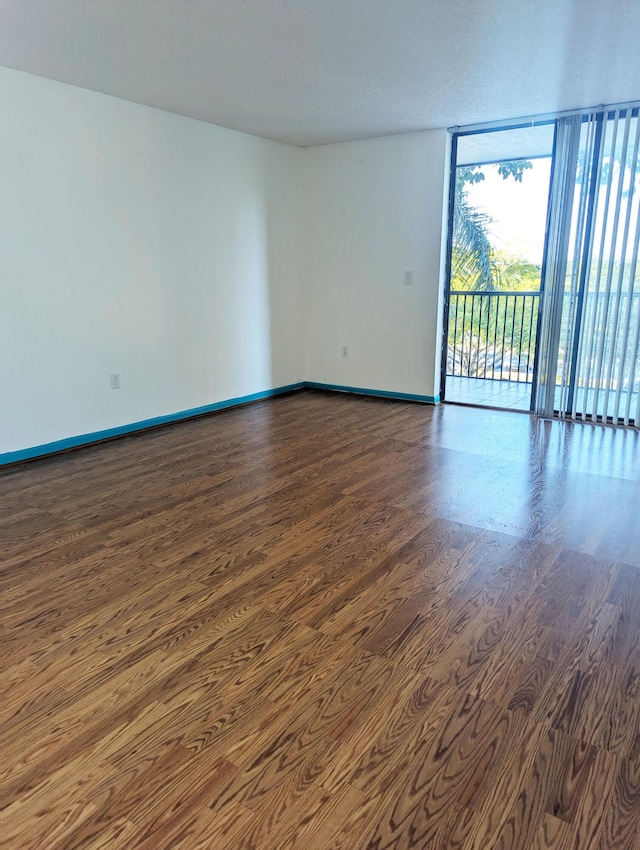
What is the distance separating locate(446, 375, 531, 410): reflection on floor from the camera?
17.0 feet

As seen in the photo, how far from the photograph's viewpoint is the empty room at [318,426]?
1333 mm

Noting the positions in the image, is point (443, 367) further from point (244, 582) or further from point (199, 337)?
point (244, 582)

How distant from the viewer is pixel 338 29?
8.84 feet

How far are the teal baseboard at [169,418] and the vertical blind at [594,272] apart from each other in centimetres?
124

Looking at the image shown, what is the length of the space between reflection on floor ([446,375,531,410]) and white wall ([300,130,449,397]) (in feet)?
1.63

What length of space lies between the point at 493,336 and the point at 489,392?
85 centimetres

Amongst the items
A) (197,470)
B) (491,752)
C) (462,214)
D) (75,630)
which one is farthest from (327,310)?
(491,752)

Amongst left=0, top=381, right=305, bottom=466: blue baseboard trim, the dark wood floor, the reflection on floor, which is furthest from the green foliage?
the dark wood floor

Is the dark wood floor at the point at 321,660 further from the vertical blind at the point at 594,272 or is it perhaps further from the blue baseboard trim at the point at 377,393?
the blue baseboard trim at the point at 377,393

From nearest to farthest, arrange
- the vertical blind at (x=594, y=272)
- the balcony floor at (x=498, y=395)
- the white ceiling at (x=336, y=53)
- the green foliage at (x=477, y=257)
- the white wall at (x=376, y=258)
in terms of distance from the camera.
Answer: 1. the white ceiling at (x=336, y=53)
2. the vertical blind at (x=594, y=272)
3. the balcony floor at (x=498, y=395)
4. the white wall at (x=376, y=258)
5. the green foliage at (x=477, y=257)

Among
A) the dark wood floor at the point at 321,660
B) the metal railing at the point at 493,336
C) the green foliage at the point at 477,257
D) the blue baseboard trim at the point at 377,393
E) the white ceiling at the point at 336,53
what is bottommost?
the dark wood floor at the point at 321,660

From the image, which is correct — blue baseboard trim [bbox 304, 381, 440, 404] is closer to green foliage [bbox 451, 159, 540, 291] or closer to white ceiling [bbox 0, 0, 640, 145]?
green foliage [bbox 451, 159, 540, 291]

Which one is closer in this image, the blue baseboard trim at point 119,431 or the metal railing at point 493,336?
the blue baseboard trim at point 119,431

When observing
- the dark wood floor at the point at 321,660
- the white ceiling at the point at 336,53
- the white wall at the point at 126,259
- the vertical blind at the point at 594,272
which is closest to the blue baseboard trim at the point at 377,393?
the white wall at the point at 126,259
